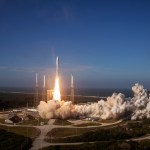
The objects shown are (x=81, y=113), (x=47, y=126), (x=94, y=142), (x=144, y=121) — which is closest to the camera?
(x=94, y=142)

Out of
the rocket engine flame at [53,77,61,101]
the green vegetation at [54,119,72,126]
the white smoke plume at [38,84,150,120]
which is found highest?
the rocket engine flame at [53,77,61,101]

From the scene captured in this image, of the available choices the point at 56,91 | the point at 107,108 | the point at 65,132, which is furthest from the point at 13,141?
the point at 107,108

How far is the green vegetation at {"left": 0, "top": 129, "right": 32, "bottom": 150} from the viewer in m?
49.6

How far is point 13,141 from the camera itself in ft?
172

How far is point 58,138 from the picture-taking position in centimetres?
5522

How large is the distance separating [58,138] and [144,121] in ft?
69.9

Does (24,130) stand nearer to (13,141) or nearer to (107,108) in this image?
(13,141)

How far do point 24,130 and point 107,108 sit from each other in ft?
63.2

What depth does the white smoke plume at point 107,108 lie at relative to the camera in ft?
231

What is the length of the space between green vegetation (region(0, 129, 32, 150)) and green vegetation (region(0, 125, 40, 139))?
2310 millimetres

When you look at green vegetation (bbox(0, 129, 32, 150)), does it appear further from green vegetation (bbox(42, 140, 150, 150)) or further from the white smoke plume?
the white smoke plume

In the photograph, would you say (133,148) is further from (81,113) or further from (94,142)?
(81,113)

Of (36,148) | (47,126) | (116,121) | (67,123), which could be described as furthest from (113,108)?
(36,148)

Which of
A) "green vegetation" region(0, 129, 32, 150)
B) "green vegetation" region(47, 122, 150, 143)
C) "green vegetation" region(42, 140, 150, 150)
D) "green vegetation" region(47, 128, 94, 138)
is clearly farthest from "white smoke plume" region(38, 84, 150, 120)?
"green vegetation" region(42, 140, 150, 150)
